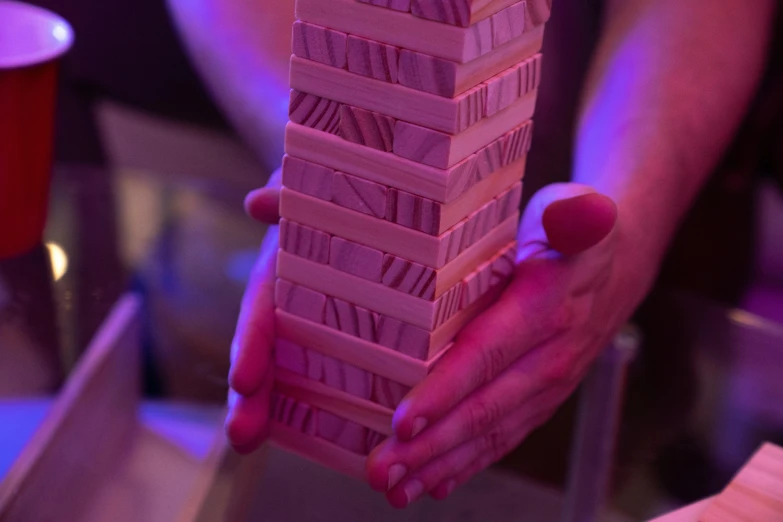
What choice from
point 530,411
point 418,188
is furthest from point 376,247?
point 530,411

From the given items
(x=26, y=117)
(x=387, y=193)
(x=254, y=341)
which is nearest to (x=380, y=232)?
(x=387, y=193)

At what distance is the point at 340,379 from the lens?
0.57m

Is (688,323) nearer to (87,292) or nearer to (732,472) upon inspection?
(732,472)

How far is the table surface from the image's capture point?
792 millimetres

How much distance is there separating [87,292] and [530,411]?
1.56 feet

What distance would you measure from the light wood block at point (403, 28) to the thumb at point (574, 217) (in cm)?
14

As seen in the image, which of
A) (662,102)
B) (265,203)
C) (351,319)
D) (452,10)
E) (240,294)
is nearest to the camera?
(452,10)

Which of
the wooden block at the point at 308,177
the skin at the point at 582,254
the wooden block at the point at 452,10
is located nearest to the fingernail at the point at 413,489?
the skin at the point at 582,254

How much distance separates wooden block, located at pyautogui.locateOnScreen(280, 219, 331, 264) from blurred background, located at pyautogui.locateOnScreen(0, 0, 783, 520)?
0.21m

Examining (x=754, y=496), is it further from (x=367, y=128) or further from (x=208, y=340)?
(x=208, y=340)

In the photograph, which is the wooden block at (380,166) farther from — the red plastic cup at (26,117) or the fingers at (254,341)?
the red plastic cup at (26,117)

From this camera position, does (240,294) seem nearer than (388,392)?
No

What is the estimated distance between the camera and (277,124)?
85 centimetres

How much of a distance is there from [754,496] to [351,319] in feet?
0.87
